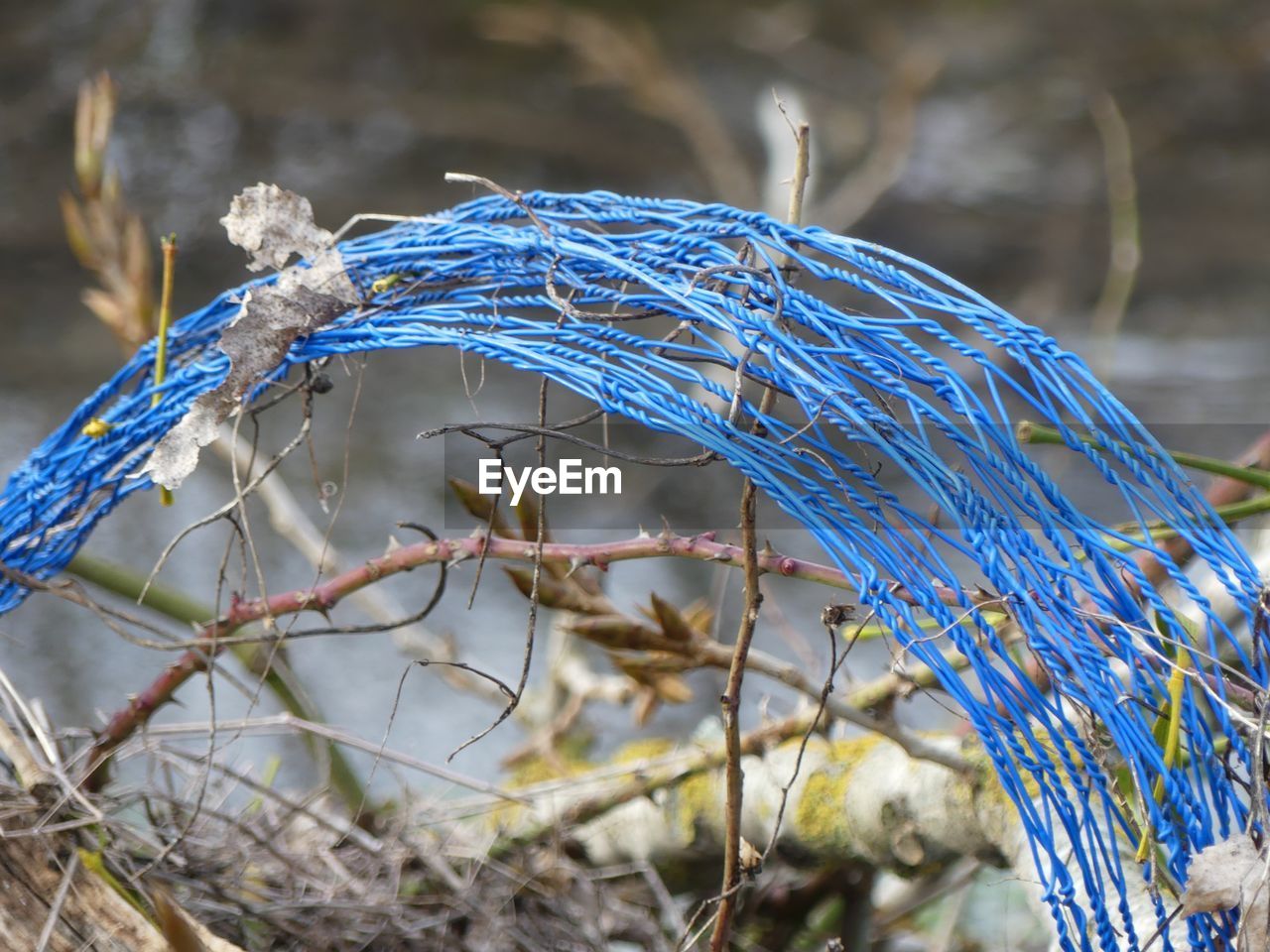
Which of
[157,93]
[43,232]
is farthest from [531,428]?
[157,93]

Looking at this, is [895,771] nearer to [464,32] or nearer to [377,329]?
[377,329]

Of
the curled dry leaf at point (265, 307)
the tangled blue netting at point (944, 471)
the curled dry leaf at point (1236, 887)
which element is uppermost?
the curled dry leaf at point (265, 307)

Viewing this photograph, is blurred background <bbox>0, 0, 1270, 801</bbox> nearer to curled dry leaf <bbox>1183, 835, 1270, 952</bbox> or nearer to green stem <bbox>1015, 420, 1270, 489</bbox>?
green stem <bbox>1015, 420, 1270, 489</bbox>

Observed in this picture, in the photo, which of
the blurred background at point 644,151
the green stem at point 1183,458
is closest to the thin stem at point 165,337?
the green stem at point 1183,458

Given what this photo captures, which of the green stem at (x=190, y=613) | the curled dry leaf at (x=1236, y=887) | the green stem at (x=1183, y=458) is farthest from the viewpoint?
the green stem at (x=190, y=613)

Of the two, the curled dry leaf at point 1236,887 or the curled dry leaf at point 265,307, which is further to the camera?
the curled dry leaf at point 265,307

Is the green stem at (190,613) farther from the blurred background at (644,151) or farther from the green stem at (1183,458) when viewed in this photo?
the blurred background at (644,151)

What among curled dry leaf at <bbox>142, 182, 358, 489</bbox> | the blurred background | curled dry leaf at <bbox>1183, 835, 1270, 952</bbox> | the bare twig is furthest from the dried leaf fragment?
the bare twig
